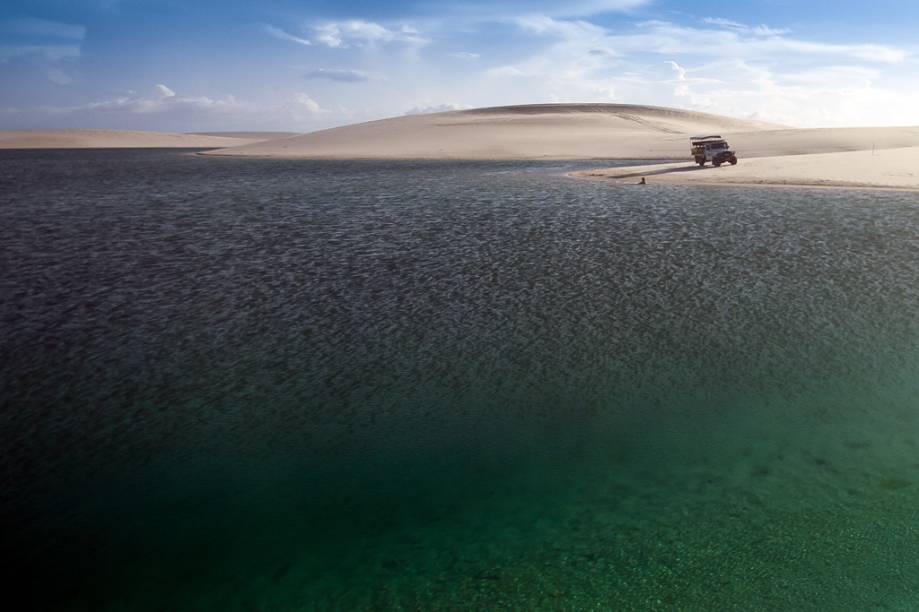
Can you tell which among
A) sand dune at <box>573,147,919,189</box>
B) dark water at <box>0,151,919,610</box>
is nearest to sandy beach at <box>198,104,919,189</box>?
sand dune at <box>573,147,919,189</box>

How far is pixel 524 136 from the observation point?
89.6 m

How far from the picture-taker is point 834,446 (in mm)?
8078

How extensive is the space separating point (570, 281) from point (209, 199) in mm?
28792

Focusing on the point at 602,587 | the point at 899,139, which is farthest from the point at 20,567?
the point at 899,139

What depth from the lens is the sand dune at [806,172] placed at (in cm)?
3519

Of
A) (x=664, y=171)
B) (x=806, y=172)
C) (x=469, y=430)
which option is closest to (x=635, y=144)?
(x=664, y=171)

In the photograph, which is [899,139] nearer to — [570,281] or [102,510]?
[570,281]

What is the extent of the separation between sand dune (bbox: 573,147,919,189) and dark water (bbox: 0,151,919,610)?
17.9 meters

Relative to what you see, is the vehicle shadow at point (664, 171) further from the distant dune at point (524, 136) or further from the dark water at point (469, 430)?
the dark water at point (469, 430)

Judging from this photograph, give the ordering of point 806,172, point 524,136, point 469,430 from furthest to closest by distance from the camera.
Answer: point 524,136 < point 806,172 < point 469,430

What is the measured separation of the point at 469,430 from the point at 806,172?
36.9 meters

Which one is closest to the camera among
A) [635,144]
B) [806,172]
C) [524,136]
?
[806,172]

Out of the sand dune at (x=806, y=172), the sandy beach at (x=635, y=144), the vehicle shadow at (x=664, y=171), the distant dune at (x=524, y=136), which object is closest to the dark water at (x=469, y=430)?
the sand dune at (x=806, y=172)

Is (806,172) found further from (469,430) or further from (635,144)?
(469,430)
